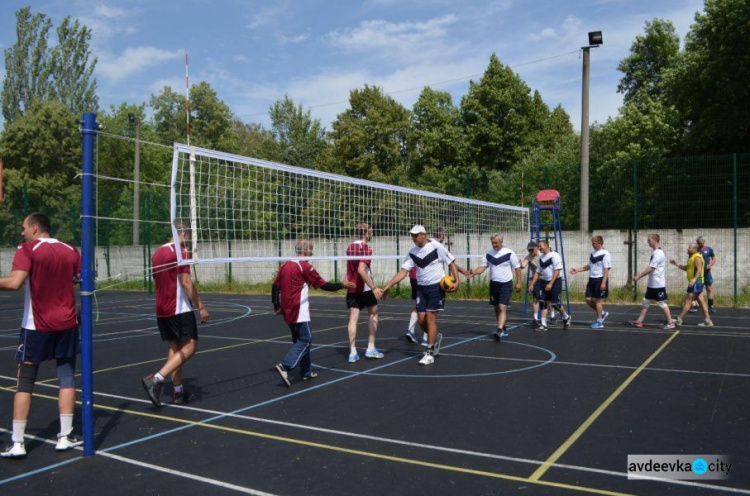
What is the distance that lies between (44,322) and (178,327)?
1.62 m

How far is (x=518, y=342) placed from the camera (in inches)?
420

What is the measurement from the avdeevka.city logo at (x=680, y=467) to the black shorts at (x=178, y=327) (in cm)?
455

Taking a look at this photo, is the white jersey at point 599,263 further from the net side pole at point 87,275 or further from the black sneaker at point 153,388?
the net side pole at point 87,275

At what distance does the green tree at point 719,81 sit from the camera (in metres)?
21.8

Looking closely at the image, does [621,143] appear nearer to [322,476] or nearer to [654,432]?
[654,432]

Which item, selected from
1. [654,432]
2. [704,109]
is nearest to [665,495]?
[654,432]

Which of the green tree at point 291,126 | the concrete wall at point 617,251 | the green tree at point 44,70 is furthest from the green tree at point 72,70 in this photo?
the concrete wall at point 617,251

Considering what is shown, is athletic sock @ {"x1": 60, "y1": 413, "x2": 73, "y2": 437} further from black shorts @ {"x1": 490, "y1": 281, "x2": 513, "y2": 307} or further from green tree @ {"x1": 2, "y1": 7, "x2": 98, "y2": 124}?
green tree @ {"x1": 2, "y1": 7, "x2": 98, "y2": 124}

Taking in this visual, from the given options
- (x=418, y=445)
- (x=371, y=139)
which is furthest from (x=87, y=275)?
(x=371, y=139)

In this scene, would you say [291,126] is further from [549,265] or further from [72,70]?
[549,265]

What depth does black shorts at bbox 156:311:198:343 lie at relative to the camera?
6.69 m

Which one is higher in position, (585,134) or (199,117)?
(199,117)

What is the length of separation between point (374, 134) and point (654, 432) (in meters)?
36.8

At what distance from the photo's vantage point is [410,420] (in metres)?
6.02
